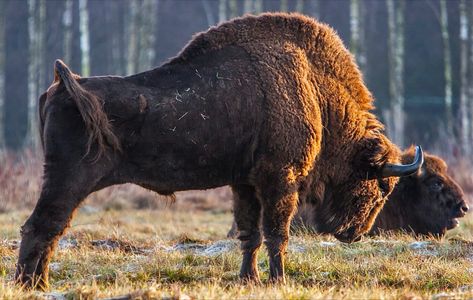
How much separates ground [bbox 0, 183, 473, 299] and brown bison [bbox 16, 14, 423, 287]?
388mm

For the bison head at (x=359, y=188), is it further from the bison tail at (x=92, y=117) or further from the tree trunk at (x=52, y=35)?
the tree trunk at (x=52, y=35)

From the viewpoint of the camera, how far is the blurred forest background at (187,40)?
30812mm

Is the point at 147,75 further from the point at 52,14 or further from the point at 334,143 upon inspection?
the point at 52,14

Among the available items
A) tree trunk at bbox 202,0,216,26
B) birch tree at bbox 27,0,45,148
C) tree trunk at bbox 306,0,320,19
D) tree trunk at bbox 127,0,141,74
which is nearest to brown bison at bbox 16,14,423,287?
tree trunk at bbox 127,0,141,74

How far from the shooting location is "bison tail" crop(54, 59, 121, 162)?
20.1 ft

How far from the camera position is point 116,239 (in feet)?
29.4

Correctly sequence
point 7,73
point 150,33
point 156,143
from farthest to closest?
point 7,73 → point 150,33 → point 156,143

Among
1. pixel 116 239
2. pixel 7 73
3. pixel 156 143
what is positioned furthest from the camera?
pixel 7 73

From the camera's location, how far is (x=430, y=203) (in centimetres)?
1062

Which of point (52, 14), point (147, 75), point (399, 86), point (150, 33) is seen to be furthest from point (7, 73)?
point (147, 75)

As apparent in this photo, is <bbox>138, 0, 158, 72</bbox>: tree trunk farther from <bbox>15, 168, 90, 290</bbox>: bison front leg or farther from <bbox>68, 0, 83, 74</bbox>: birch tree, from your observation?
<bbox>15, 168, 90, 290</bbox>: bison front leg

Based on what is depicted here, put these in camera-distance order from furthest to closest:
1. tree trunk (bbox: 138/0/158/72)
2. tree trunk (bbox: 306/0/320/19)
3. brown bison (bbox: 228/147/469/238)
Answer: tree trunk (bbox: 306/0/320/19)
tree trunk (bbox: 138/0/158/72)
brown bison (bbox: 228/147/469/238)

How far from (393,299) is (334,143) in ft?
7.30

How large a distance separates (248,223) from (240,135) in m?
0.91
